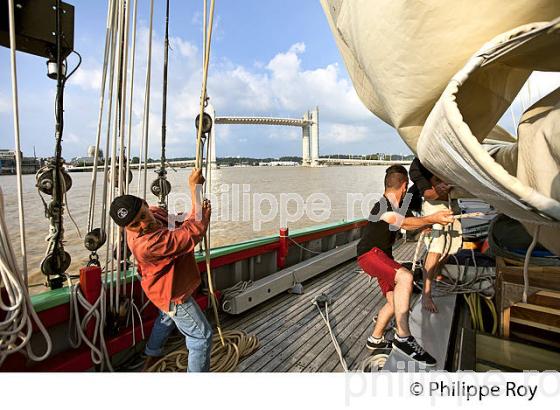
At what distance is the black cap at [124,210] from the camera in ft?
4.33

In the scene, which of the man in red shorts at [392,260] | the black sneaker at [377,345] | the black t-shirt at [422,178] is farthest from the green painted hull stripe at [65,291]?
the black t-shirt at [422,178]

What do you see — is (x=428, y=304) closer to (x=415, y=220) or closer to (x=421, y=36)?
(x=415, y=220)

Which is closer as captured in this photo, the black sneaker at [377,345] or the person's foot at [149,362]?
the person's foot at [149,362]

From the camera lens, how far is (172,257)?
1.48 m

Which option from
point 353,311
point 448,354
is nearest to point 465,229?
point 353,311

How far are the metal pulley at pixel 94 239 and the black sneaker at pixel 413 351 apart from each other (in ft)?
6.08

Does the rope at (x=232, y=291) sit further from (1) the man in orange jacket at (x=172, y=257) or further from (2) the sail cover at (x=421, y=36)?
(2) the sail cover at (x=421, y=36)

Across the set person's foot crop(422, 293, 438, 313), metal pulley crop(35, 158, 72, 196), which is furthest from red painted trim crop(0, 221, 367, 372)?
person's foot crop(422, 293, 438, 313)

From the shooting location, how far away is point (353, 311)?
2742 millimetres

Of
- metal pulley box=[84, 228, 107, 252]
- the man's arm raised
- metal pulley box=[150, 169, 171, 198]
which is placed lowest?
metal pulley box=[84, 228, 107, 252]

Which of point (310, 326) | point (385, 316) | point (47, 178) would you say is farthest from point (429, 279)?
point (47, 178)

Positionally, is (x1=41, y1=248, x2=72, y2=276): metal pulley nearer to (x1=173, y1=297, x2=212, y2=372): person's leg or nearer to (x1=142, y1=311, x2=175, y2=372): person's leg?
(x1=142, y1=311, x2=175, y2=372): person's leg

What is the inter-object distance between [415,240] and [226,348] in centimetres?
440

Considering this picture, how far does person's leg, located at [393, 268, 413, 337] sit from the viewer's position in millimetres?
1785
